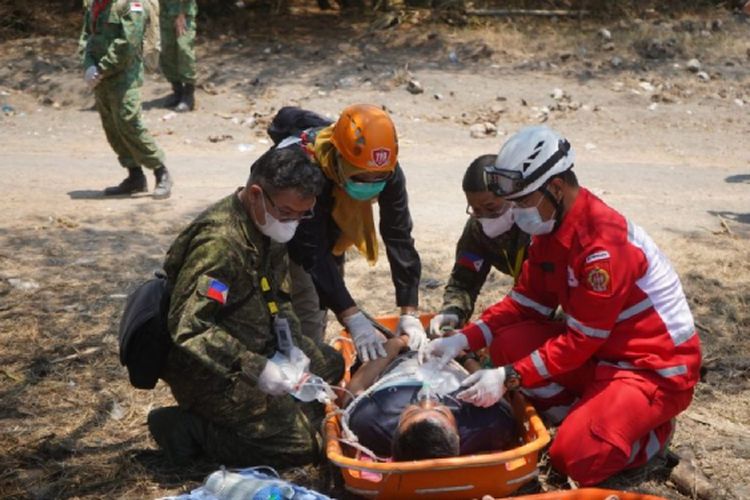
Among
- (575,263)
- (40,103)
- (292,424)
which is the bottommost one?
(40,103)

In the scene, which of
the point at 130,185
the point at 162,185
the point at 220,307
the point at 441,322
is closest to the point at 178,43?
the point at 130,185

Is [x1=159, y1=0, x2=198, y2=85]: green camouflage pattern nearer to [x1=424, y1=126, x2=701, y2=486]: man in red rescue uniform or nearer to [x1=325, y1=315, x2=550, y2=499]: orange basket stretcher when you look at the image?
[x1=424, y1=126, x2=701, y2=486]: man in red rescue uniform

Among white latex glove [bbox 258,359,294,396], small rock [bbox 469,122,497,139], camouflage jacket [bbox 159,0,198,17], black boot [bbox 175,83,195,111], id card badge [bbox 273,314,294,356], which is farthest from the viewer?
black boot [bbox 175,83,195,111]

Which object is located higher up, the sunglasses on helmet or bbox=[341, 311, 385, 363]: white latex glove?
the sunglasses on helmet

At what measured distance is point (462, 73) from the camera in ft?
39.9

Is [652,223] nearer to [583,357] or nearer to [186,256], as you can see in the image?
[583,357]

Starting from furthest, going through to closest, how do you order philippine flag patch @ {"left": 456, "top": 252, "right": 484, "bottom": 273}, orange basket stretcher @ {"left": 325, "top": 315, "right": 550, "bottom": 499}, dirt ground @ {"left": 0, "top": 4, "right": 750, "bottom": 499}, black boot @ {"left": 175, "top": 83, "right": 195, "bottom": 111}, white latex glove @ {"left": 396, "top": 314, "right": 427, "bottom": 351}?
black boot @ {"left": 175, "top": 83, "right": 195, "bottom": 111} < philippine flag patch @ {"left": 456, "top": 252, "right": 484, "bottom": 273} < white latex glove @ {"left": 396, "top": 314, "right": 427, "bottom": 351} < dirt ground @ {"left": 0, "top": 4, "right": 750, "bottom": 499} < orange basket stretcher @ {"left": 325, "top": 315, "right": 550, "bottom": 499}

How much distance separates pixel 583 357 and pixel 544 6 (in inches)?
452

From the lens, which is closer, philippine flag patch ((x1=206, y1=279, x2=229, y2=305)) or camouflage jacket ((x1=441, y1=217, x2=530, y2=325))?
philippine flag patch ((x1=206, y1=279, x2=229, y2=305))

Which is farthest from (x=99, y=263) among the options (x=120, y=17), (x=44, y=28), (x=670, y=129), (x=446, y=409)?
(x=44, y=28)

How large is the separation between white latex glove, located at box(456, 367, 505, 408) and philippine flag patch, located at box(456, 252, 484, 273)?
1.00m

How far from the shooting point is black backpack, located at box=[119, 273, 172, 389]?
3.55 meters

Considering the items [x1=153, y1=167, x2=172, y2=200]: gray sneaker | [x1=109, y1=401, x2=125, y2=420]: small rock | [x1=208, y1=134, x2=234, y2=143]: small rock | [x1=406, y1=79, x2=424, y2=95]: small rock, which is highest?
[x1=109, y1=401, x2=125, y2=420]: small rock

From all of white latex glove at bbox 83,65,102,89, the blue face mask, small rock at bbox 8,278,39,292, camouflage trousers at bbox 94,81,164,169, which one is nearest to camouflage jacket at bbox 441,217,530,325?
the blue face mask
